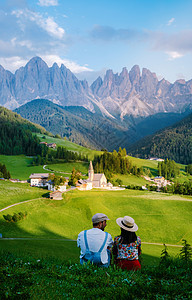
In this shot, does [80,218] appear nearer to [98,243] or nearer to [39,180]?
[39,180]

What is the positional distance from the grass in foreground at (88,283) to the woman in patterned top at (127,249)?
565 millimetres

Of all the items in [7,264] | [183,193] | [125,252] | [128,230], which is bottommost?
[183,193]

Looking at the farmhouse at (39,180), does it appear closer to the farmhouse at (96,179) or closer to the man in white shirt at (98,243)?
the farmhouse at (96,179)

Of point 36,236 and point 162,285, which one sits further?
point 36,236

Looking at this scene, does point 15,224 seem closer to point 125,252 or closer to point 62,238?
point 62,238

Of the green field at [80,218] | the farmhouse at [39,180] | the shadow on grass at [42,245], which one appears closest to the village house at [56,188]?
the green field at [80,218]

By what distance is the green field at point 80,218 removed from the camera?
36438mm

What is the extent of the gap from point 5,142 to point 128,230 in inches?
7581

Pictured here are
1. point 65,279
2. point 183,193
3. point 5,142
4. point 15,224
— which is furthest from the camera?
point 5,142

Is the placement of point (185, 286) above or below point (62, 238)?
above

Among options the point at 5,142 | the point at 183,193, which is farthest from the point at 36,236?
the point at 5,142

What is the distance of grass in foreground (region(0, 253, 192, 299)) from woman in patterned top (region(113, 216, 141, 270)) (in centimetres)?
56

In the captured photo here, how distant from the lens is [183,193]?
84000 millimetres

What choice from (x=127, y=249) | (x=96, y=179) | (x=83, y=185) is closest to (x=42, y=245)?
(x=127, y=249)
